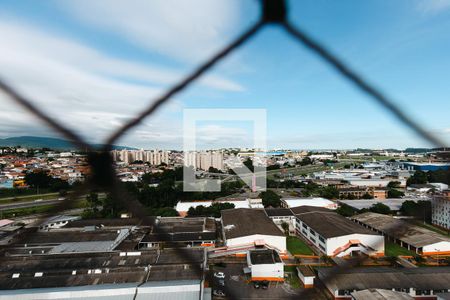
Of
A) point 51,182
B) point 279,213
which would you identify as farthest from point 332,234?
point 51,182

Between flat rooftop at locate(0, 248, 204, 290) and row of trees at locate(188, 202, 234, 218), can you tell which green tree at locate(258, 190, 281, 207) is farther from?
flat rooftop at locate(0, 248, 204, 290)

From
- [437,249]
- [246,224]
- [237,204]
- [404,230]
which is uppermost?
[404,230]

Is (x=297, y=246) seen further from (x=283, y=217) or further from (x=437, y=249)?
(x=437, y=249)

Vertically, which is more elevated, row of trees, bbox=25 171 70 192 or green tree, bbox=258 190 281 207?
row of trees, bbox=25 171 70 192

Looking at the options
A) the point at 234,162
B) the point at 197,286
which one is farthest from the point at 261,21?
the point at 234,162

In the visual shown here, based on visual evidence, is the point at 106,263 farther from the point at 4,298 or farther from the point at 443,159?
the point at 443,159

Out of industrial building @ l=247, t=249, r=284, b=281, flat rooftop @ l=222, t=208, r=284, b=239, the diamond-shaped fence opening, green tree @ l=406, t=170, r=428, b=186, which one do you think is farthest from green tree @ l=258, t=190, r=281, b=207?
the diamond-shaped fence opening

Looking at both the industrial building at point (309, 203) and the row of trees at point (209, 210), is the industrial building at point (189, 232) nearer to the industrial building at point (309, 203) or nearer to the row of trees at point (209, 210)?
the row of trees at point (209, 210)

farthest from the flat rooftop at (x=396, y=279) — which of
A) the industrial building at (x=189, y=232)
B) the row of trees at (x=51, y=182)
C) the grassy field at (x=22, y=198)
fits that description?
the grassy field at (x=22, y=198)
